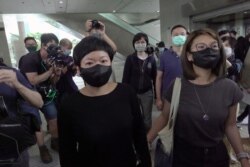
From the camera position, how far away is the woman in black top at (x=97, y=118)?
1.23m

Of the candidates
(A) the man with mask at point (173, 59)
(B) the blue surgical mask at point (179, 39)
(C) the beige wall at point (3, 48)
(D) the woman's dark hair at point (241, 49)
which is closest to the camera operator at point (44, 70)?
(A) the man with mask at point (173, 59)

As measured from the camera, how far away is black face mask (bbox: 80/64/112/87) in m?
1.25

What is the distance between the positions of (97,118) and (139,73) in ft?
6.83

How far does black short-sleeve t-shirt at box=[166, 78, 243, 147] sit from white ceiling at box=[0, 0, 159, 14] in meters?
9.19

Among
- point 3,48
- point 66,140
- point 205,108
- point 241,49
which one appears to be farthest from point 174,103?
point 3,48

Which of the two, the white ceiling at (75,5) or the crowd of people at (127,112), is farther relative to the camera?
the white ceiling at (75,5)

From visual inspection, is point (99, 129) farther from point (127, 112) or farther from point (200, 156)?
point (200, 156)

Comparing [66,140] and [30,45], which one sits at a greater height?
[30,45]

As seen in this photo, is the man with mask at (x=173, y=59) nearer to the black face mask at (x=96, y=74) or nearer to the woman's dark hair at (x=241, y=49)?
the woman's dark hair at (x=241, y=49)

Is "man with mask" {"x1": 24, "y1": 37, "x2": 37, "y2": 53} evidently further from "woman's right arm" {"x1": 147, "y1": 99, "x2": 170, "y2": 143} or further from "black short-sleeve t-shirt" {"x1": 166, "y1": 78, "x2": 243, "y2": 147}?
"black short-sleeve t-shirt" {"x1": 166, "y1": 78, "x2": 243, "y2": 147}

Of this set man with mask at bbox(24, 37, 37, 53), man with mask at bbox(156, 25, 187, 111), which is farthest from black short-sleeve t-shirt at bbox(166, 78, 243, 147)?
man with mask at bbox(24, 37, 37, 53)

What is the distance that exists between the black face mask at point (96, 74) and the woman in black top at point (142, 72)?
6.54ft

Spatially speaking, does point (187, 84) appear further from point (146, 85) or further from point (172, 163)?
point (146, 85)

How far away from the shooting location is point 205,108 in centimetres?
142
